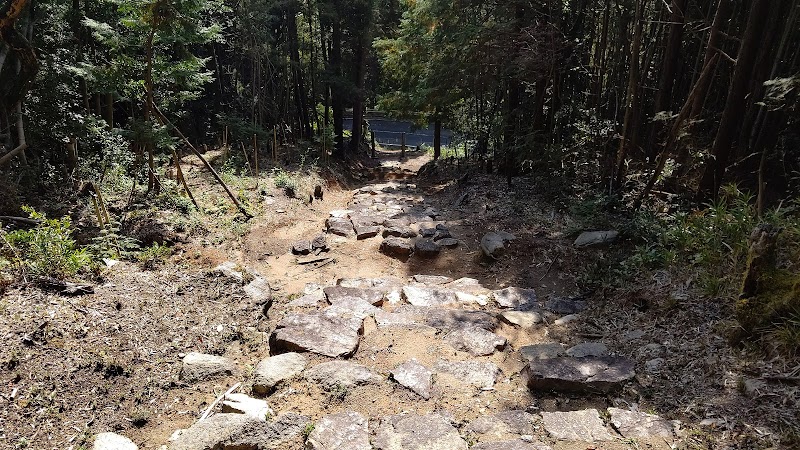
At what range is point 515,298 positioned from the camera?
5.37 m

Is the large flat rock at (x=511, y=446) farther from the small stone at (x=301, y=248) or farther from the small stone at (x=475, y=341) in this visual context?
the small stone at (x=301, y=248)

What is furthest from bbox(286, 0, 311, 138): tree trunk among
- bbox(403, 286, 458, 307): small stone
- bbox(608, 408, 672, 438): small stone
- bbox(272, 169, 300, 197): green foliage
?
bbox(608, 408, 672, 438): small stone

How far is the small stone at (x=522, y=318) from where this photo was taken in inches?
185

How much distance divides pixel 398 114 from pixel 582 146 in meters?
8.50

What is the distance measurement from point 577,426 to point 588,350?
1111 millimetres

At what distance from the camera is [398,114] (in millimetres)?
15828

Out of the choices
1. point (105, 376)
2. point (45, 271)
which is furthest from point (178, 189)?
point (105, 376)

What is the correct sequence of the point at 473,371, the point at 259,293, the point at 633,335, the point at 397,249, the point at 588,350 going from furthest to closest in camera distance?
the point at 397,249, the point at 259,293, the point at 633,335, the point at 588,350, the point at 473,371

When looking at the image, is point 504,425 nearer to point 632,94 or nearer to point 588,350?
point 588,350

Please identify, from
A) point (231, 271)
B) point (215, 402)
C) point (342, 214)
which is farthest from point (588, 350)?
point (342, 214)

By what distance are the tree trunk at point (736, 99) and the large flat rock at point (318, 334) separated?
191 inches

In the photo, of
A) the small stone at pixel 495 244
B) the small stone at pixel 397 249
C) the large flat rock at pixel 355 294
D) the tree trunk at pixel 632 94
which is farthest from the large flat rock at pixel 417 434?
the tree trunk at pixel 632 94

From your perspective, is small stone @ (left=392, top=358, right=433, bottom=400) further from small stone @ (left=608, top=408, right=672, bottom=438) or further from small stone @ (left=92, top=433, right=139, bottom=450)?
small stone @ (left=92, top=433, right=139, bottom=450)

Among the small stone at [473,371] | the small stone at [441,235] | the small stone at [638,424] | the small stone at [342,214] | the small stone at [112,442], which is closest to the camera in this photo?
the small stone at [112,442]
